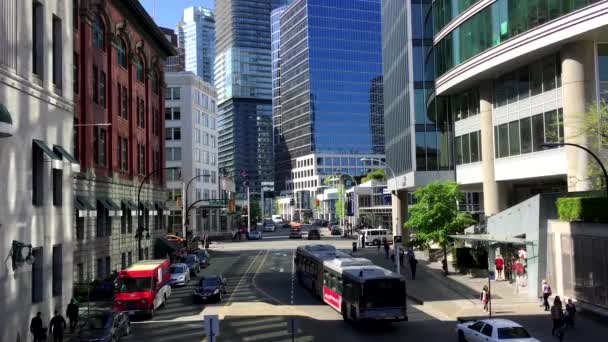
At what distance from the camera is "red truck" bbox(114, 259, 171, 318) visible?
109 ft

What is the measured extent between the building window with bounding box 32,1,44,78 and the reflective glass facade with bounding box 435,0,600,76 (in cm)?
2909

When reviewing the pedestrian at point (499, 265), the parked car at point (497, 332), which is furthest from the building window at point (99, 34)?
the parked car at point (497, 332)

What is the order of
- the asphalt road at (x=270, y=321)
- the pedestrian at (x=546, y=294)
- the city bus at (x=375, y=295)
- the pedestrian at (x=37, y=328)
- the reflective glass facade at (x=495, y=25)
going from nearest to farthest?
the pedestrian at (x=37, y=328) → the asphalt road at (x=270, y=321) → the city bus at (x=375, y=295) → the pedestrian at (x=546, y=294) → the reflective glass facade at (x=495, y=25)

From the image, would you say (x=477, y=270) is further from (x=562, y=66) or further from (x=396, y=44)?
(x=396, y=44)

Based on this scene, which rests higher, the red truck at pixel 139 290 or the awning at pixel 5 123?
the awning at pixel 5 123

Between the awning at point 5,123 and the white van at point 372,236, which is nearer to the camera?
the awning at point 5,123

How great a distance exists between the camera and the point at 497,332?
21672mm

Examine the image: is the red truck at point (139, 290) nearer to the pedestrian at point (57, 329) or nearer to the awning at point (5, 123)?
the pedestrian at point (57, 329)

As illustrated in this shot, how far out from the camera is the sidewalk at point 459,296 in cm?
3212

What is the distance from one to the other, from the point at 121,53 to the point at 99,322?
37.0 metres

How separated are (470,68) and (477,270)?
1542 centimetres

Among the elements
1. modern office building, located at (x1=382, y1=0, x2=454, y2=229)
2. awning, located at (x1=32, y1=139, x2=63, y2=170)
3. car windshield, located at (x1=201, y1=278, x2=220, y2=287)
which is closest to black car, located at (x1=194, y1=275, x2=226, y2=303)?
car windshield, located at (x1=201, y1=278, x2=220, y2=287)

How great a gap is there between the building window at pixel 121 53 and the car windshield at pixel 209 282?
25.8 m

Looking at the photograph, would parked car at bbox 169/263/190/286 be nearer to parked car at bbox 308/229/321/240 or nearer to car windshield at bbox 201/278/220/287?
car windshield at bbox 201/278/220/287
